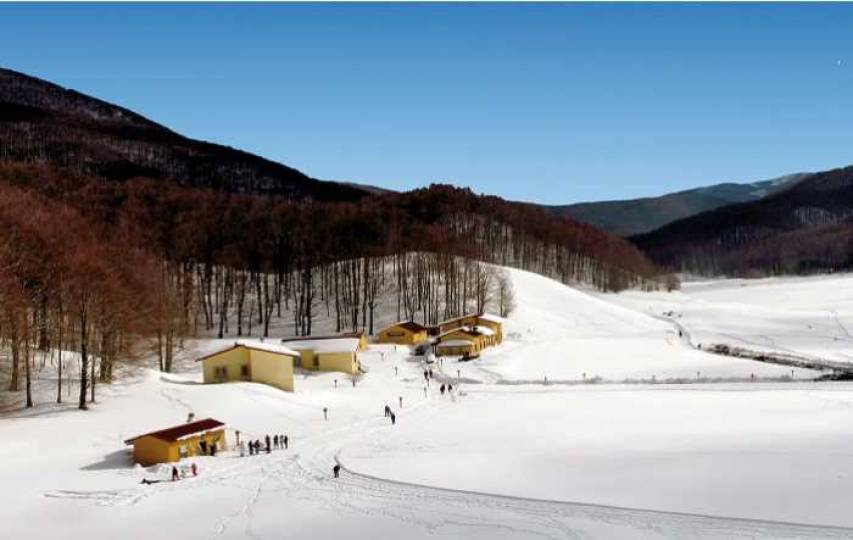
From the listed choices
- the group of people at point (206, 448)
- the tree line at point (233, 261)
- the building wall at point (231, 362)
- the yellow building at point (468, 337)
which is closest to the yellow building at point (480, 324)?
the yellow building at point (468, 337)

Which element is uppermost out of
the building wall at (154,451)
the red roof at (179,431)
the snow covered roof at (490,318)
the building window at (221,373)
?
the snow covered roof at (490,318)

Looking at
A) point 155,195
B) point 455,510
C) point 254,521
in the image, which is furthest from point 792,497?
point 155,195

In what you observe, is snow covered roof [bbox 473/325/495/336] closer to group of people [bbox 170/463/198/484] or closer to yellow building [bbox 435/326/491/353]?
yellow building [bbox 435/326/491/353]

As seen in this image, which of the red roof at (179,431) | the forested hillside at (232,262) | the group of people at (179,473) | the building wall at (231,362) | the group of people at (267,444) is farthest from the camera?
the building wall at (231,362)

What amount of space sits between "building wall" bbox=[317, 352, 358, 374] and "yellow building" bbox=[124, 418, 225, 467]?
23.1 m

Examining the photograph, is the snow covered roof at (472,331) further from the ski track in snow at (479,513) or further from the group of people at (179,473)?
the group of people at (179,473)

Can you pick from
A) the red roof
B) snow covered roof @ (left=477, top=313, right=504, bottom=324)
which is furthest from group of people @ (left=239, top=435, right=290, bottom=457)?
snow covered roof @ (left=477, top=313, right=504, bottom=324)

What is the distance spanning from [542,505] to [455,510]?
2611mm

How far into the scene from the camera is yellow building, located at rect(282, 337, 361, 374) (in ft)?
180

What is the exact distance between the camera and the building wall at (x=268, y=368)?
45.3m

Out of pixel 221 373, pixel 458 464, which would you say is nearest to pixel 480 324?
pixel 221 373

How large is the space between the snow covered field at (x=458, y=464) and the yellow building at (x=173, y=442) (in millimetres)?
843

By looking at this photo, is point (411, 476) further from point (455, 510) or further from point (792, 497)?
point (792, 497)

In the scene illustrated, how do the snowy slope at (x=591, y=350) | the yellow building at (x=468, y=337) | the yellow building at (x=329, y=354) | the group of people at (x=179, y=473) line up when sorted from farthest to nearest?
the yellow building at (x=468, y=337), the yellow building at (x=329, y=354), the snowy slope at (x=591, y=350), the group of people at (x=179, y=473)
